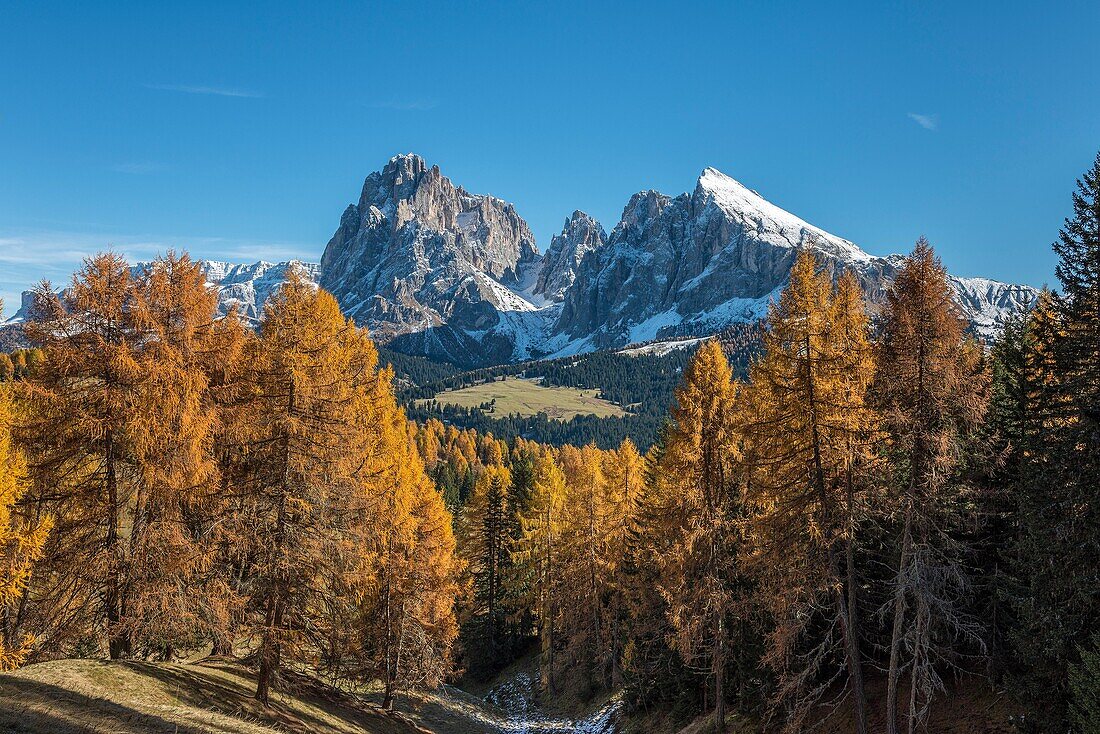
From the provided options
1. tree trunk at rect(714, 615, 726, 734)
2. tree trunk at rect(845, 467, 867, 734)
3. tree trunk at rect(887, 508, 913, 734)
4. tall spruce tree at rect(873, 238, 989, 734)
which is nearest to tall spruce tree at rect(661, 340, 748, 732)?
tree trunk at rect(714, 615, 726, 734)

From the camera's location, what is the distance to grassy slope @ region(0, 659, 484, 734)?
12812 mm

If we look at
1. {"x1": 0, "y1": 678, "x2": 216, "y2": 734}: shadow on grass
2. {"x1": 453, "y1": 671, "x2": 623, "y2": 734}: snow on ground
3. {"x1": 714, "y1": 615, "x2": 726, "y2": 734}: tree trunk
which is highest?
{"x1": 0, "y1": 678, "x2": 216, "y2": 734}: shadow on grass

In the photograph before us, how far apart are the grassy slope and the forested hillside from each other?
1.06 metres

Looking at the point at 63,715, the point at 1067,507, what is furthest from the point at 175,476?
the point at 1067,507

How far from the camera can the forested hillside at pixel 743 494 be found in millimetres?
15312

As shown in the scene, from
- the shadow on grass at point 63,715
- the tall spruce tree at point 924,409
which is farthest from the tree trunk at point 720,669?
the shadow on grass at point 63,715

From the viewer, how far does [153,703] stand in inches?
611

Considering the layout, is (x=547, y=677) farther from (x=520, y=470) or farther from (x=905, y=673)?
(x=905, y=673)

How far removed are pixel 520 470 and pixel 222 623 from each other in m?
38.9

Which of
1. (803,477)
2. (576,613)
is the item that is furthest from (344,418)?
(576,613)

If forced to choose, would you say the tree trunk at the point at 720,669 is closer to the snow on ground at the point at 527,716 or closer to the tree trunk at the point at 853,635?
the tree trunk at the point at 853,635

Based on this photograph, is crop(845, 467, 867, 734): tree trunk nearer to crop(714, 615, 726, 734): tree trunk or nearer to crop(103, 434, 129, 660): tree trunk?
crop(714, 615, 726, 734): tree trunk

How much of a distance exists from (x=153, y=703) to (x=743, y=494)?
20.2 meters

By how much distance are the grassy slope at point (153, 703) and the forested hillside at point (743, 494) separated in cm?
106
